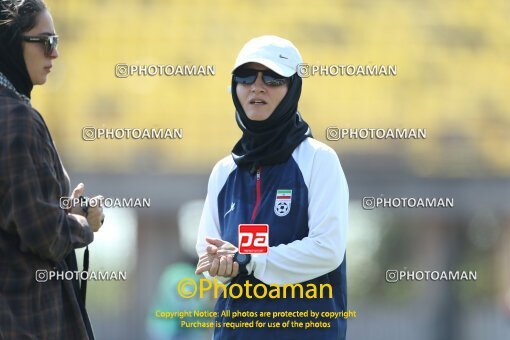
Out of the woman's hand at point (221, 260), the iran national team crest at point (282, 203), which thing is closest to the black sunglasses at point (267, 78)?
the iran national team crest at point (282, 203)

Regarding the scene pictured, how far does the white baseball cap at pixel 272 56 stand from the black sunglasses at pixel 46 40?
1.76ft

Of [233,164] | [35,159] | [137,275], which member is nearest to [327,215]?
[233,164]

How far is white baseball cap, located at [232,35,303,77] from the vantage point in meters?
2.30

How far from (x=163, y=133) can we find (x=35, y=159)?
4.66 ft

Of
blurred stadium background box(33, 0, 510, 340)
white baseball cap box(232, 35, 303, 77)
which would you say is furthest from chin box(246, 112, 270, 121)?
blurred stadium background box(33, 0, 510, 340)

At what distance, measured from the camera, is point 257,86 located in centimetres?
233

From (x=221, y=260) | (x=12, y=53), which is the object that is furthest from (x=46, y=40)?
(x=221, y=260)

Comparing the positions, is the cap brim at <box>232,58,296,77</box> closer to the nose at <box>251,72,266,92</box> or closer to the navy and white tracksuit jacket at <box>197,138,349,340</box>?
the nose at <box>251,72,266,92</box>

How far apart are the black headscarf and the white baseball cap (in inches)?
24.2

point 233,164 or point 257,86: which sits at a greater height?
point 257,86

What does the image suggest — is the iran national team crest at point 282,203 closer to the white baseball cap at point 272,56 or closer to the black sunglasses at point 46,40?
the white baseball cap at point 272,56

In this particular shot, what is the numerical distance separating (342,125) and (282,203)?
70.6 inches

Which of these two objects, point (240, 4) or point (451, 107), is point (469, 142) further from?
point (240, 4)

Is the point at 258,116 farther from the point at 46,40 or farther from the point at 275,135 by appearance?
the point at 46,40
